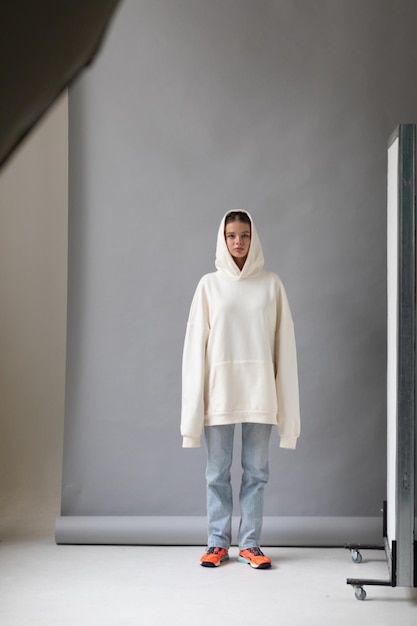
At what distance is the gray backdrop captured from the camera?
453 cm

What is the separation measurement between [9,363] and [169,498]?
1.82 metres

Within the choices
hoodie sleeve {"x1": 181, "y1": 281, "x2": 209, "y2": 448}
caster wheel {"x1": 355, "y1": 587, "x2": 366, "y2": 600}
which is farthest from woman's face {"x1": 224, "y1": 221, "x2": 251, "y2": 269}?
caster wheel {"x1": 355, "y1": 587, "x2": 366, "y2": 600}

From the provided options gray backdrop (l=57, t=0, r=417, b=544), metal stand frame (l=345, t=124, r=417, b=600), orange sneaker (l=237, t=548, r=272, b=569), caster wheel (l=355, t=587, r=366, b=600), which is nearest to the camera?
metal stand frame (l=345, t=124, r=417, b=600)

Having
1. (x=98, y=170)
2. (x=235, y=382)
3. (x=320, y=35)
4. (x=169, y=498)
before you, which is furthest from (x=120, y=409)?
(x=320, y=35)

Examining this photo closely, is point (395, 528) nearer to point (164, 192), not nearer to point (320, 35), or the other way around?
point (164, 192)

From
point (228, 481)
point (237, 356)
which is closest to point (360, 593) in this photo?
point (228, 481)

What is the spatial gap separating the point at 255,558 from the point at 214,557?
0.17m

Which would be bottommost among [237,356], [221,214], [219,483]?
[219,483]

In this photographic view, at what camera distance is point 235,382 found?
13.1 ft

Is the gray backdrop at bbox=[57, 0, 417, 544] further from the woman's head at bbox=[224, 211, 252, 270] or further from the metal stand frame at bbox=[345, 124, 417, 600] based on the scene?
the metal stand frame at bbox=[345, 124, 417, 600]

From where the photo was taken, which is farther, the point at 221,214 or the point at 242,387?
the point at 221,214

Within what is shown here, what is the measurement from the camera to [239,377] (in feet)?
13.1

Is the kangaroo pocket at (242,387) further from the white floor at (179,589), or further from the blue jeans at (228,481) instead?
the white floor at (179,589)

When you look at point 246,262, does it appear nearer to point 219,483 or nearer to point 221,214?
point 221,214
